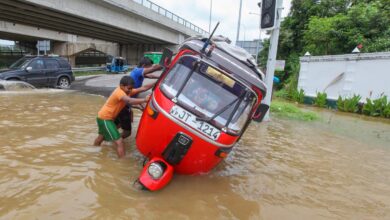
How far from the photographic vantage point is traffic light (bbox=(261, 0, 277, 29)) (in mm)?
8312

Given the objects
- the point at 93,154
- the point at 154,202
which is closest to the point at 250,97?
the point at 154,202

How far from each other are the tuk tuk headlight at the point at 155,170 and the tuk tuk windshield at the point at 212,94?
0.93m

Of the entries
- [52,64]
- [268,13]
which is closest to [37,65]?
[52,64]

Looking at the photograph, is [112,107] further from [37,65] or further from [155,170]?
[37,65]

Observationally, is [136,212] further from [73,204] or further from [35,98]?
[35,98]

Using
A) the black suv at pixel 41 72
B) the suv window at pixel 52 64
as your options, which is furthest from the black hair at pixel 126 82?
the suv window at pixel 52 64

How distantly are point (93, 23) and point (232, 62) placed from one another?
24.3 meters

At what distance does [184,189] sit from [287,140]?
457 cm

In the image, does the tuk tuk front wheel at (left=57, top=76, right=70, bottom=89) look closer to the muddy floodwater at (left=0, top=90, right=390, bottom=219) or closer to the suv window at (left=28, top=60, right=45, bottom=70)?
the suv window at (left=28, top=60, right=45, bottom=70)

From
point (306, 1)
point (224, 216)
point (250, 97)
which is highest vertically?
point (306, 1)

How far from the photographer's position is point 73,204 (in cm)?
378

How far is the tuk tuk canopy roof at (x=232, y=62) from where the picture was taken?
4.45 metres

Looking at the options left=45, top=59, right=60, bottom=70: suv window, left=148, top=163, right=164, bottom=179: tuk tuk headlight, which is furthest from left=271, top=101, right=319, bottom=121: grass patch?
left=45, top=59, right=60, bottom=70: suv window

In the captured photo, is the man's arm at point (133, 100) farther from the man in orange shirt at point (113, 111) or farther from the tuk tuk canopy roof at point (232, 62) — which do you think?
the tuk tuk canopy roof at point (232, 62)
